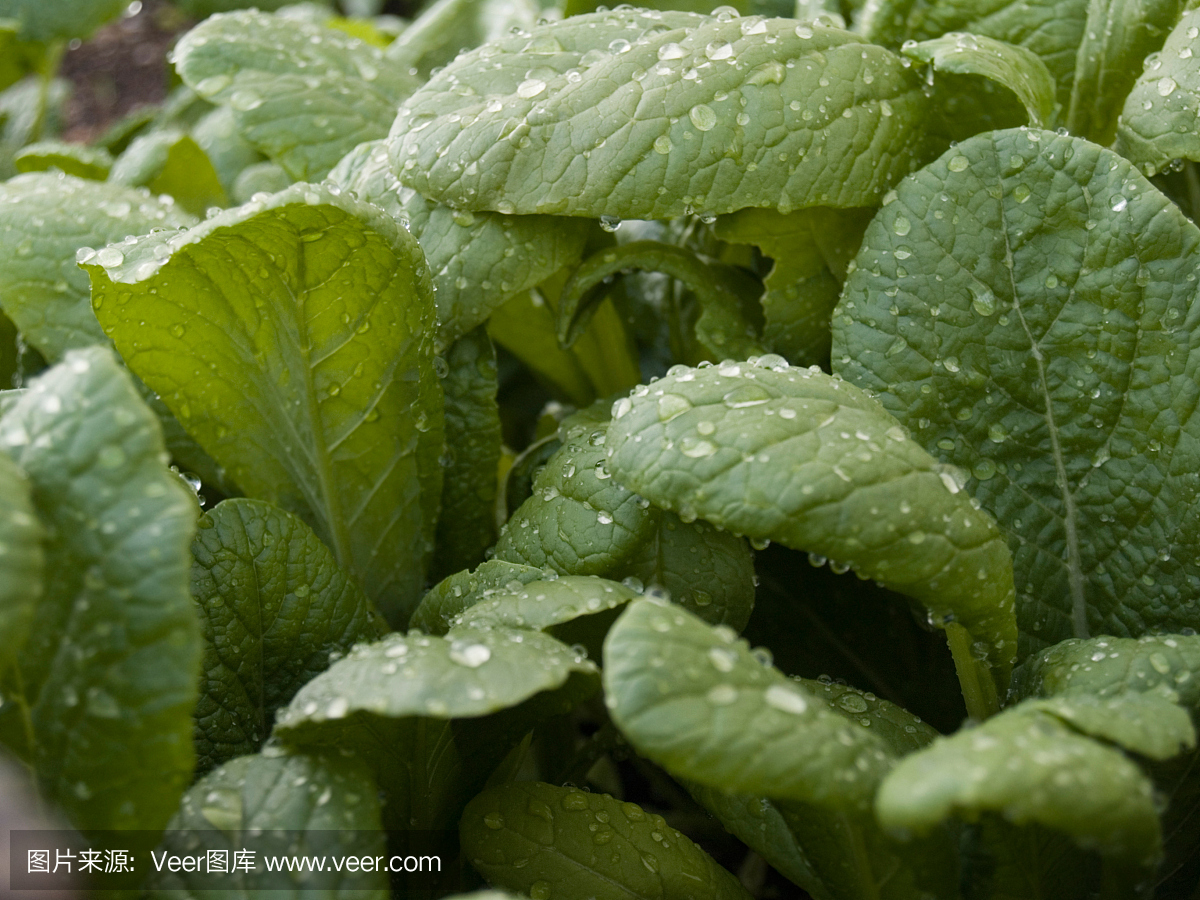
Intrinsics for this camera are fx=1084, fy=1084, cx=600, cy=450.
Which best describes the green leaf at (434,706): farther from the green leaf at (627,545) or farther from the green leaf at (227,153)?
the green leaf at (227,153)

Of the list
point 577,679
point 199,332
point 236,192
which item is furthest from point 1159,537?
point 236,192

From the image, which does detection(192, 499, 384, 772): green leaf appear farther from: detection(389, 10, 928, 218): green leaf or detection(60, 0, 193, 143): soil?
detection(60, 0, 193, 143): soil

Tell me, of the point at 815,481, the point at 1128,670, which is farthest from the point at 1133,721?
the point at 815,481

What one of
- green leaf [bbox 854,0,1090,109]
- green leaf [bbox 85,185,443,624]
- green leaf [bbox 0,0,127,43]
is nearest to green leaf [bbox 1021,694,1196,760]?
green leaf [bbox 85,185,443,624]

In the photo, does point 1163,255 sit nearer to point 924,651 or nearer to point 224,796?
point 924,651

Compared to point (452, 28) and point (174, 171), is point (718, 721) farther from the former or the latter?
point (452, 28)

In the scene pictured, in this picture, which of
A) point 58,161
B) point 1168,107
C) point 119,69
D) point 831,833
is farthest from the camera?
point 119,69
